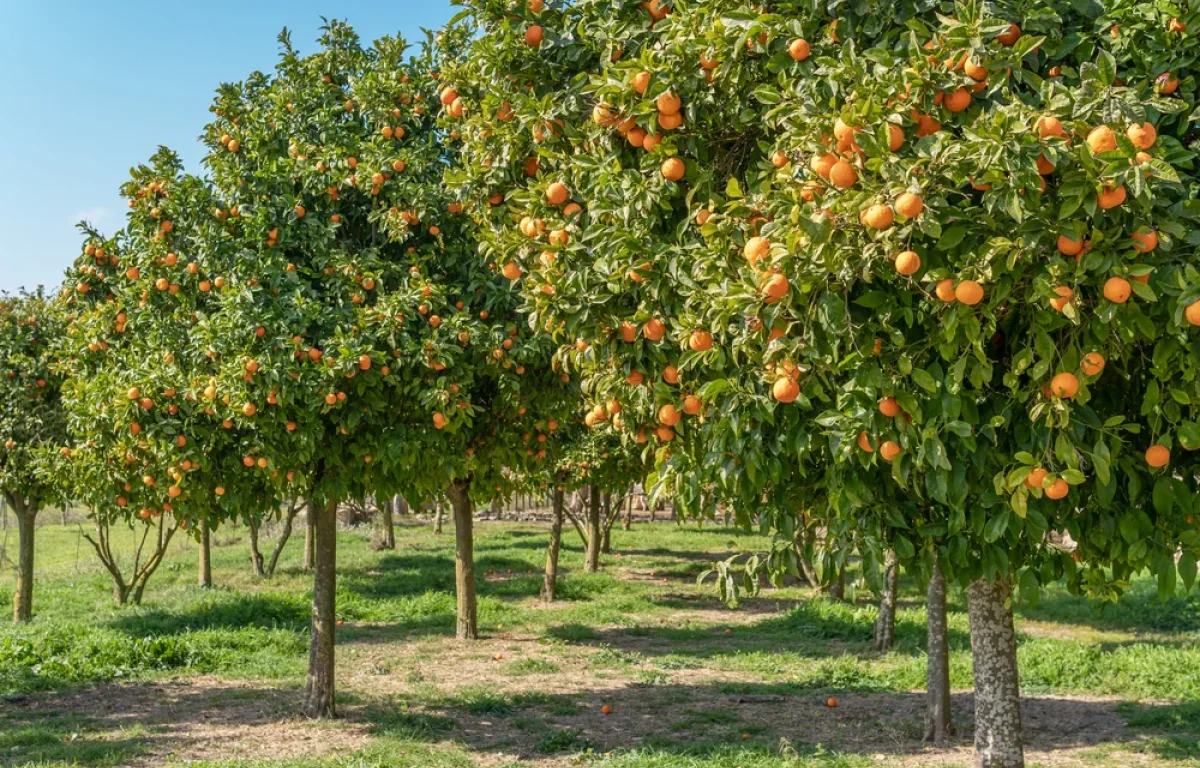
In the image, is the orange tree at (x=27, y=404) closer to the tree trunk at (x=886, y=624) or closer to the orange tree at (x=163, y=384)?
the orange tree at (x=163, y=384)

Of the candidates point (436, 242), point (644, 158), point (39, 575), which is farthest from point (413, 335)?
point (39, 575)

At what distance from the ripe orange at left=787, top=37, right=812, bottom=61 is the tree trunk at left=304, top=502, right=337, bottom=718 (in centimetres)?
655

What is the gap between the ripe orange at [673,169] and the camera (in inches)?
168

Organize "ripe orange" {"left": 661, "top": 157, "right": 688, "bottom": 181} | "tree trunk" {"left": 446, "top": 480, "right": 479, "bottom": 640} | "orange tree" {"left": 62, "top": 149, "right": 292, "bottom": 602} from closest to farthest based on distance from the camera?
"ripe orange" {"left": 661, "top": 157, "right": 688, "bottom": 181}
"orange tree" {"left": 62, "top": 149, "right": 292, "bottom": 602}
"tree trunk" {"left": 446, "top": 480, "right": 479, "bottom": 640}

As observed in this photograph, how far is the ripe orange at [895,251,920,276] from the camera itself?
126 inches

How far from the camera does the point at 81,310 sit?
35.4 feet

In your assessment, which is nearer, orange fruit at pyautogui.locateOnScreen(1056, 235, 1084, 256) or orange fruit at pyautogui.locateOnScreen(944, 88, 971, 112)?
A: orange fruit at pyautogui.locateOnScreen(1056, 235, 1084, 256)

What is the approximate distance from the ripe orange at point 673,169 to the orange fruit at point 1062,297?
5.82ft

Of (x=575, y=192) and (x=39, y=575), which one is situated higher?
(x=575, y=192)

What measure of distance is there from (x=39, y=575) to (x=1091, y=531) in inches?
931

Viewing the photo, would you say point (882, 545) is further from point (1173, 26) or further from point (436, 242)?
point (436, 242)

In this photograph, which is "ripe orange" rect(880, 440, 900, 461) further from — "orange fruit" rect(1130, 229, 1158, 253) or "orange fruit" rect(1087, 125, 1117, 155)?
"orange fruit" rect(1087, 125, 1117, 155)

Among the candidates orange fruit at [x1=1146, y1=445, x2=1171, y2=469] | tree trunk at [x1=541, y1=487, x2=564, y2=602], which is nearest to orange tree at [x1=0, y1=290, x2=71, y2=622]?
tree trunk at [x1=541, y1=487, x2=564, y2=602]

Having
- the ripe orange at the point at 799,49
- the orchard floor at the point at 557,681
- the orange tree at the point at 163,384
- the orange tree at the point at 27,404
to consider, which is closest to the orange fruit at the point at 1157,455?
the ripe orange at the point at 799,49
